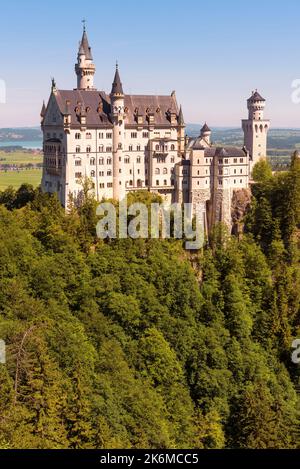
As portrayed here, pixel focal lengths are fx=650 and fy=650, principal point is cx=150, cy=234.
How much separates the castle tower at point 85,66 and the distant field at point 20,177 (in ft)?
206

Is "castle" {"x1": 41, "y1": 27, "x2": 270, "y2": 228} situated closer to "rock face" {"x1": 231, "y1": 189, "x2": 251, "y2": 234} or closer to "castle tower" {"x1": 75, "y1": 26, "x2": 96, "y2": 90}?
"castle tower" {"x1": 75, "y1": 26, "x2": 96, "y2": 90}

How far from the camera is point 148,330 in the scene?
65.4 m

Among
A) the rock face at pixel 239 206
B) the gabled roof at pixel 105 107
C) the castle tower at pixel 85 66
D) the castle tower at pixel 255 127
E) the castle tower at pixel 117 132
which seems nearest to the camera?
the gabled roof at pixel 105 107

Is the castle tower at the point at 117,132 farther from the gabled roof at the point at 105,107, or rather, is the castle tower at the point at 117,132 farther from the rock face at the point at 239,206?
the rock face at the point at 239,206

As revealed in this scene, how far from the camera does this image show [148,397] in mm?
55688

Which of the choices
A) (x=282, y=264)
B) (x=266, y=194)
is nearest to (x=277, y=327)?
(x=282, y=264)

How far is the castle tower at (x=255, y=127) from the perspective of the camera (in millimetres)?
92938

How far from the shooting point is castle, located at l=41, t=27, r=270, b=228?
3174 inches
